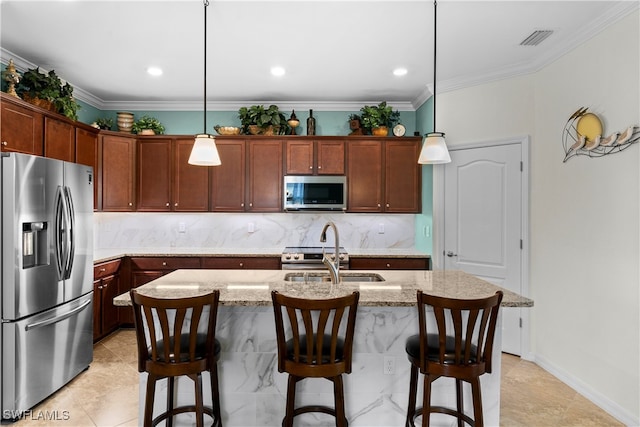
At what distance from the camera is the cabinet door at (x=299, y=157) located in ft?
14.9

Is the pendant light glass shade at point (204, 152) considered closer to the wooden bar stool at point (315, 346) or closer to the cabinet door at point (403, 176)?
the wooden bar stool at point (315, 346)

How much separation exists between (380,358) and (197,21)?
2.68 metres

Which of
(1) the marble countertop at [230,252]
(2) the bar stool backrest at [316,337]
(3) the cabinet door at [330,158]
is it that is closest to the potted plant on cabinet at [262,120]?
(3) the cabinet door at [330,158]

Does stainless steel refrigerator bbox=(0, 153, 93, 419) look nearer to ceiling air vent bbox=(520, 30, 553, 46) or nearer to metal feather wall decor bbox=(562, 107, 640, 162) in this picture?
ceiling air vent bbox=(520, 30, 553, 46)

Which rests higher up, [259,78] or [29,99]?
[259,78]

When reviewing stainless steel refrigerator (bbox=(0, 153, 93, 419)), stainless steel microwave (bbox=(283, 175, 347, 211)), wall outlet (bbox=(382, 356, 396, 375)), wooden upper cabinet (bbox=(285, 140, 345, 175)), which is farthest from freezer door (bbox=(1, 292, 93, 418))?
wooden upper cabinet (bbox=(285, 140, 345, 175))

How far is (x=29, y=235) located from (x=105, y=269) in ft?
4.46

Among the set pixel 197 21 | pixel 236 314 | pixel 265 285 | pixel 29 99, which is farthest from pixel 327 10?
pixel 29 99

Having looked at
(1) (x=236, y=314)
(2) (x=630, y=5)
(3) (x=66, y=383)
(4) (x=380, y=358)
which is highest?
(2) (x=630, y=5)

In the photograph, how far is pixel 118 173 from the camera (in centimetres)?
440

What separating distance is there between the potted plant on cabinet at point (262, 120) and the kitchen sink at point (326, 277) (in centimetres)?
237

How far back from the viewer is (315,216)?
191 inches

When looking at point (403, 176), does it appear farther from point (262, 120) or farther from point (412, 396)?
point (412, 396)

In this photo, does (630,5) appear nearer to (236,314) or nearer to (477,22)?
(477,22)
